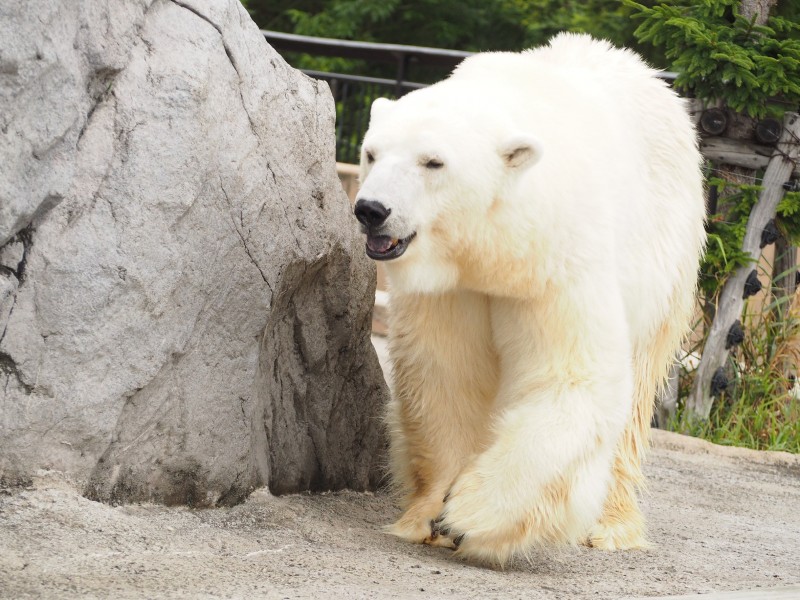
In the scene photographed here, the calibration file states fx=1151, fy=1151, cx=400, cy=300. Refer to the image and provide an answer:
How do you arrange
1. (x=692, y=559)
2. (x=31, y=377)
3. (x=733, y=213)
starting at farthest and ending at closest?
1. (x=733, y=213)
2. (x=692, y=559)
3. (x=31, y=377)

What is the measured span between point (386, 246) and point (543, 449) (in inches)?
33.0

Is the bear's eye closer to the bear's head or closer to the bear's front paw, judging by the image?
the bear's head

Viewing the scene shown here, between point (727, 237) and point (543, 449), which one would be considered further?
point (727, 237)

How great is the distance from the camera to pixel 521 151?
3.47m

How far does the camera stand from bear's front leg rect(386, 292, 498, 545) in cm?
396

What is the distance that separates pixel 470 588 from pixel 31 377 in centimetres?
140

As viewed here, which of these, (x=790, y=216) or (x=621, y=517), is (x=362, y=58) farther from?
(x=621, y=517)

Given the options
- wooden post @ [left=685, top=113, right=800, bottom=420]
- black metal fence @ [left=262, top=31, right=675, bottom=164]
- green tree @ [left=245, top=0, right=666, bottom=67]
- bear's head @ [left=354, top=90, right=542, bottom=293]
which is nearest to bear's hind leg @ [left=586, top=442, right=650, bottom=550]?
bear's head @ [left=354, top=90, right=542, bottom=293]

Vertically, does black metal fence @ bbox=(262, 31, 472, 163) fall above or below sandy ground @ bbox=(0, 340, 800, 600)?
above

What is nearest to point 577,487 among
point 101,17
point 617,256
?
point 617,256

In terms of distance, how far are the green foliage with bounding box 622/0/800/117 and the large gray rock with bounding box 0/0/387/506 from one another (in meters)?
3.11

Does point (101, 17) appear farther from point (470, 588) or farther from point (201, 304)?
point (470, 588)

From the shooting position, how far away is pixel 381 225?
338 centimetres

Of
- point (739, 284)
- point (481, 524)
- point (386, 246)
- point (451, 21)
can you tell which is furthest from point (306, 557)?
point (451, 21)
